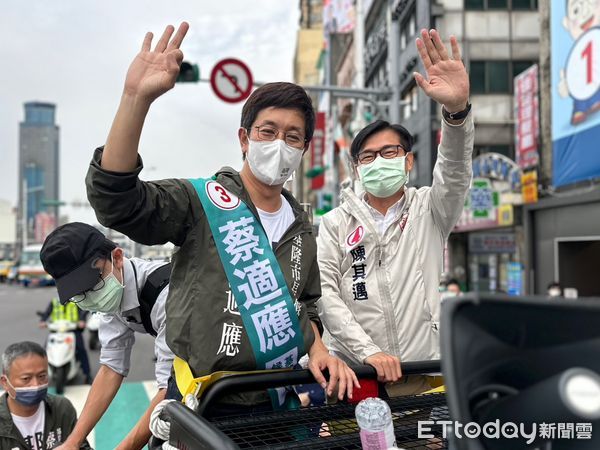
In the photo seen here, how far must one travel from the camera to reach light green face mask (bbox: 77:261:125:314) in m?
2.08

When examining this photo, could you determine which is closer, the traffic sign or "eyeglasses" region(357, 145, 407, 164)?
"eyeglasses" region(357, 145, 407, 164)

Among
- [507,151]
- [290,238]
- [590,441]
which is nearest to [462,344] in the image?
[590,441]

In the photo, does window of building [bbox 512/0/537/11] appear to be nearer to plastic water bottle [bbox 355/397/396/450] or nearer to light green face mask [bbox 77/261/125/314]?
light green face mask [bbox 77/261/125/314]

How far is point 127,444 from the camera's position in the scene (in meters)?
2.08

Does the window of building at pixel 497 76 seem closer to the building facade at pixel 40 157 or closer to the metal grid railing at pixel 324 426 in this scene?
the metal grid railing at pixel 324 426

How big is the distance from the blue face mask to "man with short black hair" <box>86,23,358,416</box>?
189 centimetres

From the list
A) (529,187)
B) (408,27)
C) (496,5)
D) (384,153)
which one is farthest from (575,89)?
(408,27)

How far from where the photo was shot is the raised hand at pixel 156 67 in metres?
1.37

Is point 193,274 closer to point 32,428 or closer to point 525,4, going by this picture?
point 32,428

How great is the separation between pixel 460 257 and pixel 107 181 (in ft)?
69.3

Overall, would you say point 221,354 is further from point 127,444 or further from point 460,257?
point 460,257

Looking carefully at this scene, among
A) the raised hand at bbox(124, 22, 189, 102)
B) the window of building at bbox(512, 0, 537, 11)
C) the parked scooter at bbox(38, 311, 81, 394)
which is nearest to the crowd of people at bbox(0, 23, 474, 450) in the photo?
the raised hand at bbox(124, 22, 189, 102)

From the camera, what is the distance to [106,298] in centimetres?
210

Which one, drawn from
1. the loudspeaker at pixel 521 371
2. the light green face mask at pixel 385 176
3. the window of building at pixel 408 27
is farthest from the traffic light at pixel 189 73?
the window of building at pixel 408 27
